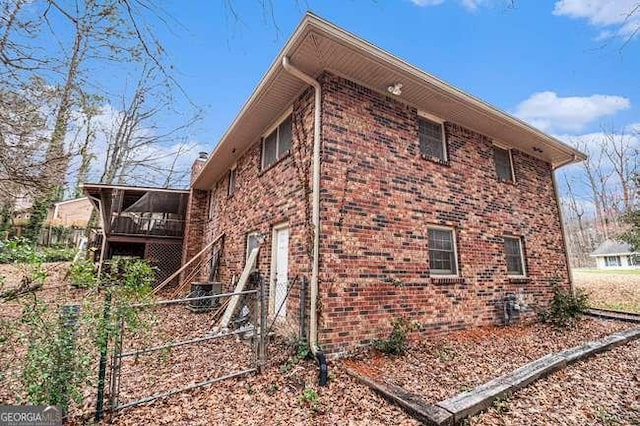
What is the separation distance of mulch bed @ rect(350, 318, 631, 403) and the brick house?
1.20 ft

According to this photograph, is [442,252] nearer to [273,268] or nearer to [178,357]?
[273,268]

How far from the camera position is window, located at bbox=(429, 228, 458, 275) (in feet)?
20.2

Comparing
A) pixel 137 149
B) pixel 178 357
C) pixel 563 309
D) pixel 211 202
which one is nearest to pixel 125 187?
pixel 211 202

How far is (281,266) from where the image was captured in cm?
618

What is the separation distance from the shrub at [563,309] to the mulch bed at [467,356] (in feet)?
Result: 1.38

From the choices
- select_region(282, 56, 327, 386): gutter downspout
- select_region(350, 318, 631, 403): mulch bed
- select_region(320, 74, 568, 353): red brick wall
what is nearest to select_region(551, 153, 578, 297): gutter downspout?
select_region(320, 74, 568, 353): red brick wall

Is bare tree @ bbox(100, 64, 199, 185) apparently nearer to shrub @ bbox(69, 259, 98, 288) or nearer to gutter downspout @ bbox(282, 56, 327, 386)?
gutter downspout @ bbox(282, 56, 327, 386)

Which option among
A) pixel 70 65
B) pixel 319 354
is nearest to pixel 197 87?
pixel 70 65

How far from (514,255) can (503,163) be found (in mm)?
2485

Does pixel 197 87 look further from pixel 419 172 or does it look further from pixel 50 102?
A: pixel 419 172

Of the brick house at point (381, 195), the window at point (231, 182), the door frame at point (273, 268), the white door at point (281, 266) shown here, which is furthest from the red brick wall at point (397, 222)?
the window at point (231, 182)

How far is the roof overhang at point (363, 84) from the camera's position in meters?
4.72

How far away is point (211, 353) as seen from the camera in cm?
505

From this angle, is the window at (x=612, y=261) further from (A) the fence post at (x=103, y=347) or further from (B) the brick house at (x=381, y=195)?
(A) the fence post at (x=103, y=347)
